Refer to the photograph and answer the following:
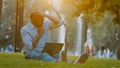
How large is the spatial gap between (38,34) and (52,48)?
0.80 meters

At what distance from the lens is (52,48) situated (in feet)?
41.9

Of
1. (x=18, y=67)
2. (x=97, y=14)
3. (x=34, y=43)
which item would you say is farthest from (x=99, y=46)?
(x=18, y=67)

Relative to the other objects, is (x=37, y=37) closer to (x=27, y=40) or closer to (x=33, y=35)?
(x=33, y=35)

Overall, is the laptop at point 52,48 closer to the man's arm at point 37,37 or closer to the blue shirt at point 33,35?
the blue shirt at point 33,35

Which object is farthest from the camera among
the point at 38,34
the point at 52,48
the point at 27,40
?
the point at 38,34

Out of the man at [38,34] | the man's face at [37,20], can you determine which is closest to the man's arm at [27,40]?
the man at [38,34]

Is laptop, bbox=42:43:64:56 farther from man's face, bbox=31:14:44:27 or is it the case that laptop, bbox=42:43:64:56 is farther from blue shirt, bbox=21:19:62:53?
man's face, bbox=31:14:44:27

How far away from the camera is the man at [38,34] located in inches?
516

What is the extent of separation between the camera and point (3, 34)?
194ft

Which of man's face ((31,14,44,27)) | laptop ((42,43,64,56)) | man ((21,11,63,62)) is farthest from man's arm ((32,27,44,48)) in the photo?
laptop ((42,43,64,56))

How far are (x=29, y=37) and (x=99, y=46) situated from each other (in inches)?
1997

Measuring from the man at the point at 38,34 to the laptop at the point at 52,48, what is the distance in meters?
0.19

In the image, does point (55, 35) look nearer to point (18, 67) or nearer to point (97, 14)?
point (97, 14)

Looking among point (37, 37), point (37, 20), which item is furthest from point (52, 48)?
point (37, 20)
